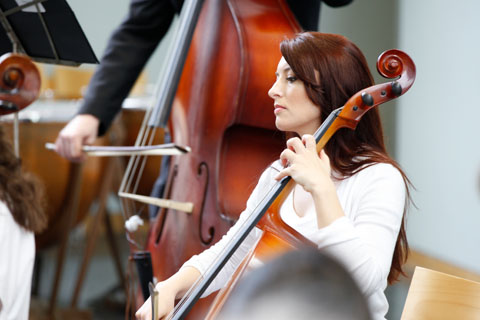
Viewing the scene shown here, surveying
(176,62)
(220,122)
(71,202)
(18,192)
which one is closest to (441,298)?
(220,122)

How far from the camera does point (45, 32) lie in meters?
1.16

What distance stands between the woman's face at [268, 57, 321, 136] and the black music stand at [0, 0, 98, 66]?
40 cm

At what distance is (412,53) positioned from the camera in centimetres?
242

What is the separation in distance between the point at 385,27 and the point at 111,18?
2.40 m

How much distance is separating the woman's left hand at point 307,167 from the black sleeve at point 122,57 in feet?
3.04

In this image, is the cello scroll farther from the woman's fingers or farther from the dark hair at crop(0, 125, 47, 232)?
the woman's fingers

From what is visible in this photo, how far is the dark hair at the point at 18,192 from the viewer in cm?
127

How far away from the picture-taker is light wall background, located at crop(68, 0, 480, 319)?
212 centimetres

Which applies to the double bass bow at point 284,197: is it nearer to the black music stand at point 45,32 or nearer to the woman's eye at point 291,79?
the woman's eye at point 291,79

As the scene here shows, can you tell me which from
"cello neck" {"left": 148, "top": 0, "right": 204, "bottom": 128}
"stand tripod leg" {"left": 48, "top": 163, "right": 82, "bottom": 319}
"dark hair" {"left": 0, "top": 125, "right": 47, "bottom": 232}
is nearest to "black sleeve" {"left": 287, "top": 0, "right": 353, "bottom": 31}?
"cello neck" {"left": 148, "top": 0, "right": 204, "bottom": 128}

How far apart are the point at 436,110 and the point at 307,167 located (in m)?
1.73

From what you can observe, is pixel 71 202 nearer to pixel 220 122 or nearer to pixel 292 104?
pixel 220 122

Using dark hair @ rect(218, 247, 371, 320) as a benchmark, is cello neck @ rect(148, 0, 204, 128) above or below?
below

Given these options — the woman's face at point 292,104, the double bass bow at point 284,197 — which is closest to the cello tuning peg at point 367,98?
the double bass bow at point 284,197
